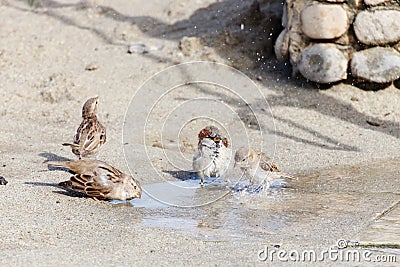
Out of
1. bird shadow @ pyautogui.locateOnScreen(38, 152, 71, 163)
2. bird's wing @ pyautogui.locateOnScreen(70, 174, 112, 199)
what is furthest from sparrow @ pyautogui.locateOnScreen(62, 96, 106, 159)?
bird's wing @ pyautogui.locateOnScreen(70, 174, 112, 199)

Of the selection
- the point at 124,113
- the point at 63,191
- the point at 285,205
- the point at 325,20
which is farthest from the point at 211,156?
the point at 325,20

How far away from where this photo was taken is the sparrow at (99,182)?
611 cm

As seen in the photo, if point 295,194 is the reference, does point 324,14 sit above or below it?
above

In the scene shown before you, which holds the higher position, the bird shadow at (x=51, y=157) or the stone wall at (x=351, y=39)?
the stone wall at (x=351, y=39)

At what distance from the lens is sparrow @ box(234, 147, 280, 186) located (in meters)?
6.77

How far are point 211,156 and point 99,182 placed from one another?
125cm

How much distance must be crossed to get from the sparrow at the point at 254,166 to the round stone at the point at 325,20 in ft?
9.04

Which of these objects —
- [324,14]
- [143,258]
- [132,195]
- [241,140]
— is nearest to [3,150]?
[132,195]

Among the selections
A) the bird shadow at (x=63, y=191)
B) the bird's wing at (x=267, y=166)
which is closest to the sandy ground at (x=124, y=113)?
the bird shadow at (x=63, y=191)

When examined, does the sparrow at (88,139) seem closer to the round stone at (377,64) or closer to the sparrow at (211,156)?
the sparrow at (211,156)

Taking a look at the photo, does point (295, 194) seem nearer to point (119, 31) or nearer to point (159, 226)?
point (159, 226)

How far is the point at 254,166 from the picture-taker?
6.83 metres

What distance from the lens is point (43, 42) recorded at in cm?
1134

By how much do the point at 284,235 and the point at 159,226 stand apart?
2.89 ft
